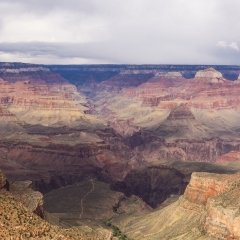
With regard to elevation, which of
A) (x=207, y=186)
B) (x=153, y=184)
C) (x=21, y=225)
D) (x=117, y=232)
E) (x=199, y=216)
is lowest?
(x=153, y=184)

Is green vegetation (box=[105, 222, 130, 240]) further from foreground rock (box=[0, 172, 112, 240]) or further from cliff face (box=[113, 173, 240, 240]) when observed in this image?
foreground rock (box=[0, 172, 112, 240])

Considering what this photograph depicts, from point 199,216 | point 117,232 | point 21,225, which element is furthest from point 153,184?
point 21,225

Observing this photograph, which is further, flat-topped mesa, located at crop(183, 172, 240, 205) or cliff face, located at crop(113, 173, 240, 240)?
flat-topped mesa, located at crop(183, 172, 240, 205)

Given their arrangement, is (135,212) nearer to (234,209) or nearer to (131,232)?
(131,232)

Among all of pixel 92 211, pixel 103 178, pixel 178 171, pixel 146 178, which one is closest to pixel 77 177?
pixel 103 178

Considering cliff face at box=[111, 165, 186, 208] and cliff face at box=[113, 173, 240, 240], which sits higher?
cliff face at box=[113, 173, 240, 240]

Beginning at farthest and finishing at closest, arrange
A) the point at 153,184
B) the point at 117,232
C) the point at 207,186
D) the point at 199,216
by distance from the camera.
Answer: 1. the point at 153,184
2. the point at 117,232
3. the point at 207,186
4. the point at 199,216

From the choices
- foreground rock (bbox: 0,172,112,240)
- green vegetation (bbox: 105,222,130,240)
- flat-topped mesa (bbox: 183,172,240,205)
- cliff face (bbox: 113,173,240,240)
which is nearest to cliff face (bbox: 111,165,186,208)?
cliff face (bbox: 113,173,240,240)

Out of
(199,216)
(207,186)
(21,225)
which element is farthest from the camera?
(207,186)

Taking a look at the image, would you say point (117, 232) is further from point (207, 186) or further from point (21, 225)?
point (21, 225)
